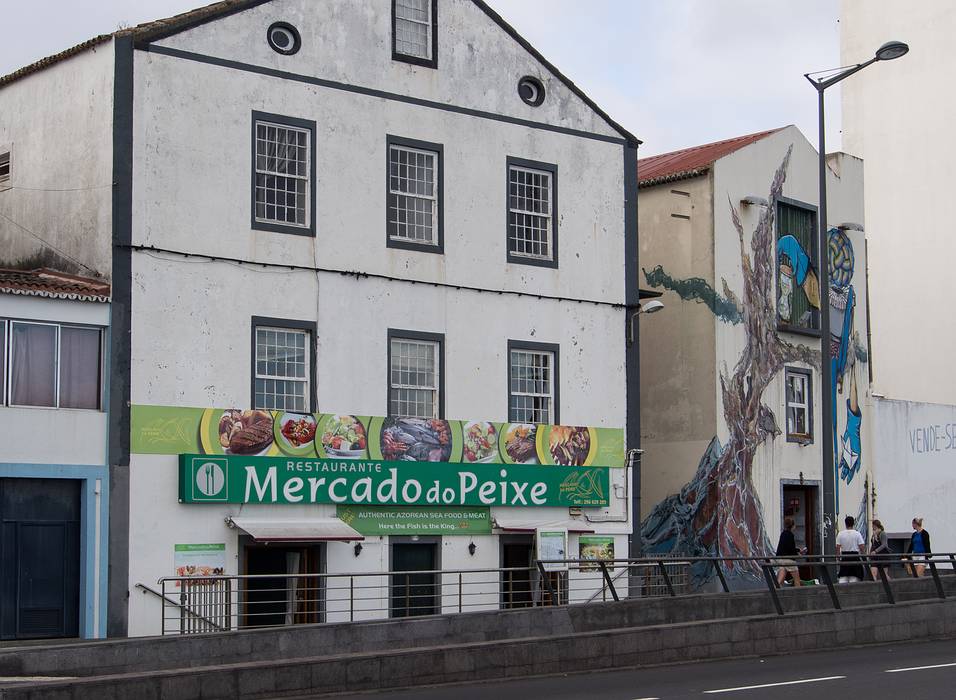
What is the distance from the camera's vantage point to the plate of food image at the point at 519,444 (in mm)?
29406

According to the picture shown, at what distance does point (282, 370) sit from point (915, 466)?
1930 cm

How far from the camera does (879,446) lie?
3900 centimetres

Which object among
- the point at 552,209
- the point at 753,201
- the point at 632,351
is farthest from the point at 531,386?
the point at 753,201

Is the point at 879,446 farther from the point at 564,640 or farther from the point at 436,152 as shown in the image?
the point at 564,640

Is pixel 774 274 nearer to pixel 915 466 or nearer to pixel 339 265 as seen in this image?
pixel 915 466

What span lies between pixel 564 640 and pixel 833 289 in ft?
69.6

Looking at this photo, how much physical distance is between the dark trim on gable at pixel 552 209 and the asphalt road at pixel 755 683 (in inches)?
448

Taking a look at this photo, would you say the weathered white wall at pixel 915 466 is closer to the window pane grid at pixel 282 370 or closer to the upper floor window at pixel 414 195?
the upper floor window at pixel 414 195

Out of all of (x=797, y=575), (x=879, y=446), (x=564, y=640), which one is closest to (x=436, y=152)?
(x=797, y=575)

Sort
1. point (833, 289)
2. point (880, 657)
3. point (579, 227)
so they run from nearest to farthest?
1. point (880, 657)
2. point (579, 227)
3. point (833, 289)

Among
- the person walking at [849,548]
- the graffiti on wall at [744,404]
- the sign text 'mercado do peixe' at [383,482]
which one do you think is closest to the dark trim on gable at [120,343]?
the sign text 'mercado do peixe' at [383,482]

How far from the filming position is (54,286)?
79.6 ft

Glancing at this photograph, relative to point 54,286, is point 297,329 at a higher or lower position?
lower

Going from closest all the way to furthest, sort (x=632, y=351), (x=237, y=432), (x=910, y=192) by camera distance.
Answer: (x=237, y=432) < (x=632, y=351) < (x=910, y=192)
